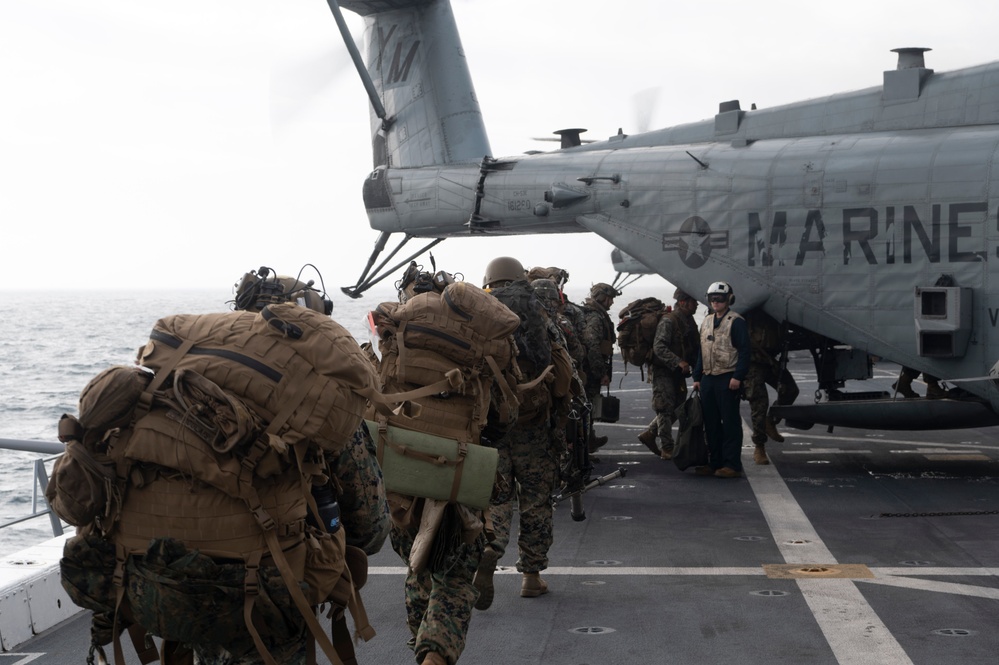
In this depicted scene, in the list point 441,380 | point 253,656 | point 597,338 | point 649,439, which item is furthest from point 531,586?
point 649,439

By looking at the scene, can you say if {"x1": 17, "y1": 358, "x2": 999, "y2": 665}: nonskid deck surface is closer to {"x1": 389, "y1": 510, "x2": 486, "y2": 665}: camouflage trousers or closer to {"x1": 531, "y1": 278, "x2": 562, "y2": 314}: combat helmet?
{"x1": 389, "y1": 510, "x2": 486, "y2": 665}: camouflage trousers

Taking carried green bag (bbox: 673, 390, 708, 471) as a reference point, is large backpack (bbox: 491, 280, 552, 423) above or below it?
above

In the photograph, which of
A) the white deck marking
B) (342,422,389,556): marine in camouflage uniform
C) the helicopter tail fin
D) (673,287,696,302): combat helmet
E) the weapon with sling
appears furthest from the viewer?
the helicopter tail fin

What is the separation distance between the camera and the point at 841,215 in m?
10.2

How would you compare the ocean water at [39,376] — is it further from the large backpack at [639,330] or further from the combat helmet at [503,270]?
the large backpack at [639,330]

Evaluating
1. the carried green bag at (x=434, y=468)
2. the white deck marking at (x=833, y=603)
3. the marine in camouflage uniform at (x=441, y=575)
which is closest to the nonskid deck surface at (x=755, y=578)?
the white deck marking at (x=833, y=603)

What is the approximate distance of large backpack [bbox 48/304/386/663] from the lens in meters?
3.12

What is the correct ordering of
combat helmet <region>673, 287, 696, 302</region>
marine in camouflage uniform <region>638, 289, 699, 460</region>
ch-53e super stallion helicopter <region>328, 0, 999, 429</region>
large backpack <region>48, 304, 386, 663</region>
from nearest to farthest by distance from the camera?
large backpack <region>48, 304, 386, 663</region> < ch-53e super stallion helicopter <region>328, 0, 999, 429</region> < marine in camouflage uniform <region>638, 289, 699, 460</region> < combat helmet <region>673, 287, 696, 302</region>

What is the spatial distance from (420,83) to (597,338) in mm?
6854

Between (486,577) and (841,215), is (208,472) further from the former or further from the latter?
(841,215)

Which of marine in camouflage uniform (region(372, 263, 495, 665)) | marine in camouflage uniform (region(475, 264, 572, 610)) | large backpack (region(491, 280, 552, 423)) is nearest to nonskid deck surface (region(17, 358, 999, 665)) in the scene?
marine in camouflage uniform (region(475, 264, 572, 610))

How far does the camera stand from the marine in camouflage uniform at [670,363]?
10945 mm

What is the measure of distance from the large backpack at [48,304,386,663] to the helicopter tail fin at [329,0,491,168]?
12131 mm

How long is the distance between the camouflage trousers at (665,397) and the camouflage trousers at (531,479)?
4941 mm
